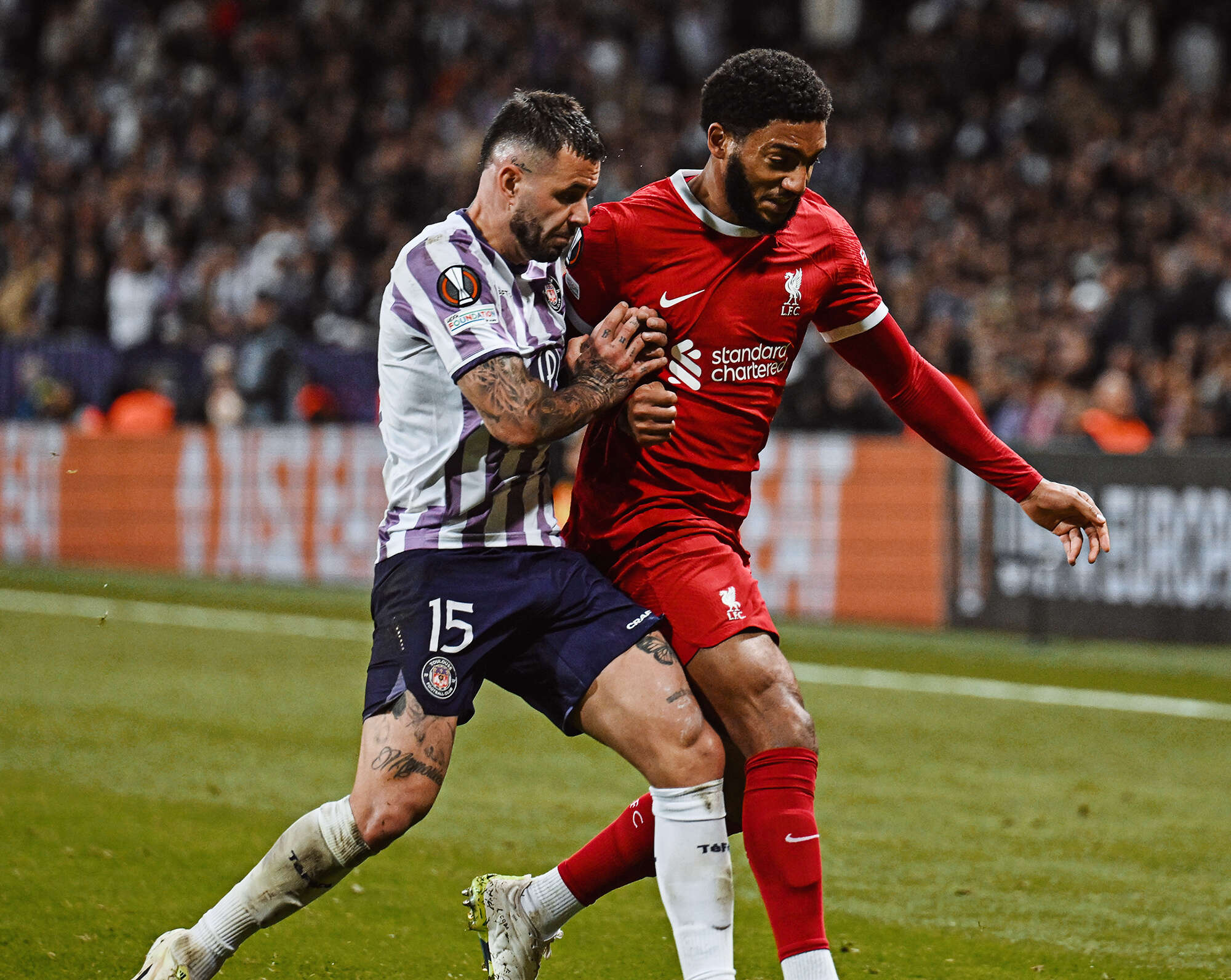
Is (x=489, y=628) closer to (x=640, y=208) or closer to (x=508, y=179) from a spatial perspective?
(x=508, y=179)

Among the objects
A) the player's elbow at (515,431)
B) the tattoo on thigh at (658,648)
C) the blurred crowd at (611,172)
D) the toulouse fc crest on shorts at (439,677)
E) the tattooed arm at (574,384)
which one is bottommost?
the toulouse fc crest on shorts at (439,677)

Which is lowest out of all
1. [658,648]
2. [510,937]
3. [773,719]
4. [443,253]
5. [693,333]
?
[510,937]

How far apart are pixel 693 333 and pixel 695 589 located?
66cm

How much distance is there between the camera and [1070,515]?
477 cm

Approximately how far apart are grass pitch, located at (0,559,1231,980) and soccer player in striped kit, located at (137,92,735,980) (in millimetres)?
1011

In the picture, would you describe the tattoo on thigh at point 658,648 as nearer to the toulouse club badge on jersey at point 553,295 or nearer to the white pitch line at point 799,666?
the toulouse club badge on jersey at point 553,295

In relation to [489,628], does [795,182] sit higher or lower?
higher

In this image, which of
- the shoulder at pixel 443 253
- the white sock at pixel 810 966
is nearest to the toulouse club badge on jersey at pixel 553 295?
the shoulder at pixel 443 253

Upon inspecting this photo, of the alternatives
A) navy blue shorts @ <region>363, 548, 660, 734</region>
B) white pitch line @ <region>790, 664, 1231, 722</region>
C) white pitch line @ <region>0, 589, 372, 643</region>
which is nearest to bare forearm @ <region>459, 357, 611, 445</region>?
navy blue shorts @ <region>363, 548, 660, 734</region>

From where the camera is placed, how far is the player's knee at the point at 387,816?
401 centimetres

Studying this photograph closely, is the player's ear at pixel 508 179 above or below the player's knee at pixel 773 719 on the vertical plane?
above

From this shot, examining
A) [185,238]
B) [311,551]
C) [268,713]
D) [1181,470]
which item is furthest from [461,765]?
[185,238]

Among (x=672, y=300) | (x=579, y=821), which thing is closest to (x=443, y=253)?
(x=672, y=300)

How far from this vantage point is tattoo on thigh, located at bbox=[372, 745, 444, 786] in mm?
4016
